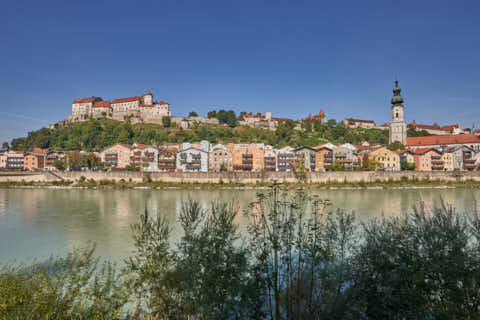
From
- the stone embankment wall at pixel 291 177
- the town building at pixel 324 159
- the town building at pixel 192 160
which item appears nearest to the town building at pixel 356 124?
the town building at pixel 324 159

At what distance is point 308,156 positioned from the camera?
54031 mm

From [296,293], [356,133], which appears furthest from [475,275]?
[356,133]

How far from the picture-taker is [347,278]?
556 centimetres

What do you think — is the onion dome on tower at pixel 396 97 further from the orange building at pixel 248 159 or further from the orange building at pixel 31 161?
the orange building at pixel 31 161

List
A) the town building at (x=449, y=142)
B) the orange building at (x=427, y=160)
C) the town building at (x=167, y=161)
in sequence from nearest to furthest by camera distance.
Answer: the orange building at (x=427, y=160) → the town building at (x=167, y=161) → the town building at (x=449, y=142)

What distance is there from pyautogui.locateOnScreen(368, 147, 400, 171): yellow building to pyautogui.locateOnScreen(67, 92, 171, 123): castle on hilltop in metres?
56.3

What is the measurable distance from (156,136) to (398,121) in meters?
55.5

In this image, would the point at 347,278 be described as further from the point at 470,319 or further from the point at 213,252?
the point at 213,252

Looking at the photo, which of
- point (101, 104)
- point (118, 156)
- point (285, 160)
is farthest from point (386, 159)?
point (101, 104)

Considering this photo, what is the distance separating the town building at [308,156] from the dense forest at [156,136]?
19.4 m

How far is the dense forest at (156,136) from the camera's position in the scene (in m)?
75.5

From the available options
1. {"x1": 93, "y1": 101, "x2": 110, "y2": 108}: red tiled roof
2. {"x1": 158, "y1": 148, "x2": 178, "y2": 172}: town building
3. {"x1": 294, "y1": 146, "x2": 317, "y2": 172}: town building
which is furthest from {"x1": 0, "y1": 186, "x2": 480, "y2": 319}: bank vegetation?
{"x1": 93, "y1": 101, "x2": 110, "y2": 108}: red tiled roof

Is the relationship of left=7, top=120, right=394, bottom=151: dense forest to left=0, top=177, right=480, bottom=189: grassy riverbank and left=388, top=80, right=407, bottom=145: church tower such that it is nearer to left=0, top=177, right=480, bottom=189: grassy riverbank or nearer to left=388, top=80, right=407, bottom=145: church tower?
left=388, top=80, right=407, bottom=145: church tower

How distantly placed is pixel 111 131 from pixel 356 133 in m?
66.0
